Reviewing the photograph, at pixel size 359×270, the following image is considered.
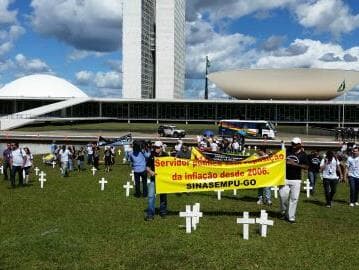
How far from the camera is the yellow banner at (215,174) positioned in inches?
498

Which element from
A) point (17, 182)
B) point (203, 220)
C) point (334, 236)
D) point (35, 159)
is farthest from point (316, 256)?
point (35, 159)

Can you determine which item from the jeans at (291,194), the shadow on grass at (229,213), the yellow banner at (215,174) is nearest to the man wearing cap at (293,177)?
the jeans at (291,194)

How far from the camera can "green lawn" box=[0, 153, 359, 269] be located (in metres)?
8.68

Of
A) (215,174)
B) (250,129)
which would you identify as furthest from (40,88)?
(215,174)

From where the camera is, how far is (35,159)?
3262cm

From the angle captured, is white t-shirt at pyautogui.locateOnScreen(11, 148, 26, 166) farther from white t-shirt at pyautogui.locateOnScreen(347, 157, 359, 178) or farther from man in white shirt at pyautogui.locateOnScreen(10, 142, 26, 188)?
white t-shirt at pyautogui.locateOnScreen(347, 157, 359, 178)

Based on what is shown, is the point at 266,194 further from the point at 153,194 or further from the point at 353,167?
the point at 153,194

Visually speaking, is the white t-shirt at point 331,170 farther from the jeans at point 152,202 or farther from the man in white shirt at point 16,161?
the man in white shirt at point 16,161

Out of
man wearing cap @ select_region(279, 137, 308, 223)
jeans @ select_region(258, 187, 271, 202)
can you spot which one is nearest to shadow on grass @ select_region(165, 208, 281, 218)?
man wearing cap @ select_region(279, 137, 308, 223)

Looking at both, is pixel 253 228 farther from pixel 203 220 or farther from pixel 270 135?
pixel 270 135

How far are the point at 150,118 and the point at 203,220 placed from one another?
8229 cm

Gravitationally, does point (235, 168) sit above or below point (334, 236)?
above

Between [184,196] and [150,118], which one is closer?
[184,196]

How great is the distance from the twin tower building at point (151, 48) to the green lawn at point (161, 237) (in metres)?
111
